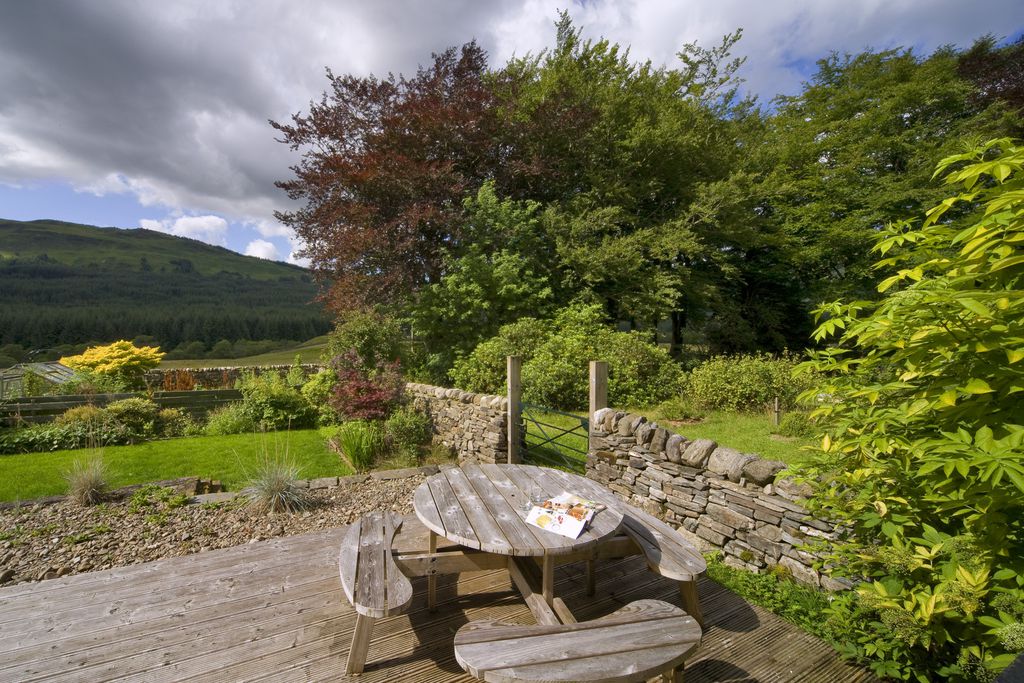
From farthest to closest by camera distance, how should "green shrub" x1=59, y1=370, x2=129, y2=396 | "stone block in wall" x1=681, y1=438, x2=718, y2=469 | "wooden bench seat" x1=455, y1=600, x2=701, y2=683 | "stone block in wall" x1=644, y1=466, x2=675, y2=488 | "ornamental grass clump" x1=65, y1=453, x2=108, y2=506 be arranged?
"green shrub" x1=59, y1=370, x2=129, y2=396 → "ornamental grass clump" x1=65, y1=453, x2=108, y2=506 → "stone block in wall" x1=644, y1=466, x2=675, y2=488 → "stone block in wall" x1=681, y1=438, x2=718, y2=469 → "wooden bench seat" x1=455, y1=600, x2=701, y2=683

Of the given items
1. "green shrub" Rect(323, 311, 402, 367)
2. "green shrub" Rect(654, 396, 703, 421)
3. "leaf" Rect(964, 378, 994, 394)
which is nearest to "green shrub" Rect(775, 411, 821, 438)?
"green shrub" Rect(654, 396, 703, 421)

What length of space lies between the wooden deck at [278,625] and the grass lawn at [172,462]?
2301mm

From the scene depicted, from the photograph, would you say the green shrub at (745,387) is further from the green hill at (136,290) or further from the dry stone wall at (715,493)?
the green hill at (136,290)

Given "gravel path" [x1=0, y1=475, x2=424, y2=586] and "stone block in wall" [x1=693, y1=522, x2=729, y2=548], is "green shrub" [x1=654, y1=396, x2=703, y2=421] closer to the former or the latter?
"stone block in wall" [x1=693, y1=522, x2=729, y2=548]

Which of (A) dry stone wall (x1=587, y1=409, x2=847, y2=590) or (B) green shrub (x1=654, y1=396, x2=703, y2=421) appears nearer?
(A) dry stone wall (x1=587, y1=409, x2=847, y2=590)

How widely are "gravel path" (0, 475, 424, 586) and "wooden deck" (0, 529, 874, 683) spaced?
0.37 metres

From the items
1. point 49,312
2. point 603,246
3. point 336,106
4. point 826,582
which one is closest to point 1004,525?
point 826,582

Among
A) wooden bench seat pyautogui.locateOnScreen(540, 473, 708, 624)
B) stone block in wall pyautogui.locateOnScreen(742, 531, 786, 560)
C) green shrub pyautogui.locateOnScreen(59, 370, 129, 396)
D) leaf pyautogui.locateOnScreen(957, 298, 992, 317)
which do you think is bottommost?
stone block in wall pyautogui.locateOnScreen(742, 531, 786, 560)

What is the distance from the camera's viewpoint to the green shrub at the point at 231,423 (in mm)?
9336

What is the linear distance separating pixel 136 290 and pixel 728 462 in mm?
62885

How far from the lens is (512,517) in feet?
7.92

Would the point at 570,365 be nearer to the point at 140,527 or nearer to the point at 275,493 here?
the point at 275,493

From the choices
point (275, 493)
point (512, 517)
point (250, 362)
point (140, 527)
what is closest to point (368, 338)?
point (275, 493)

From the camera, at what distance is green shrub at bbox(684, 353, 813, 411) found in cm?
847
